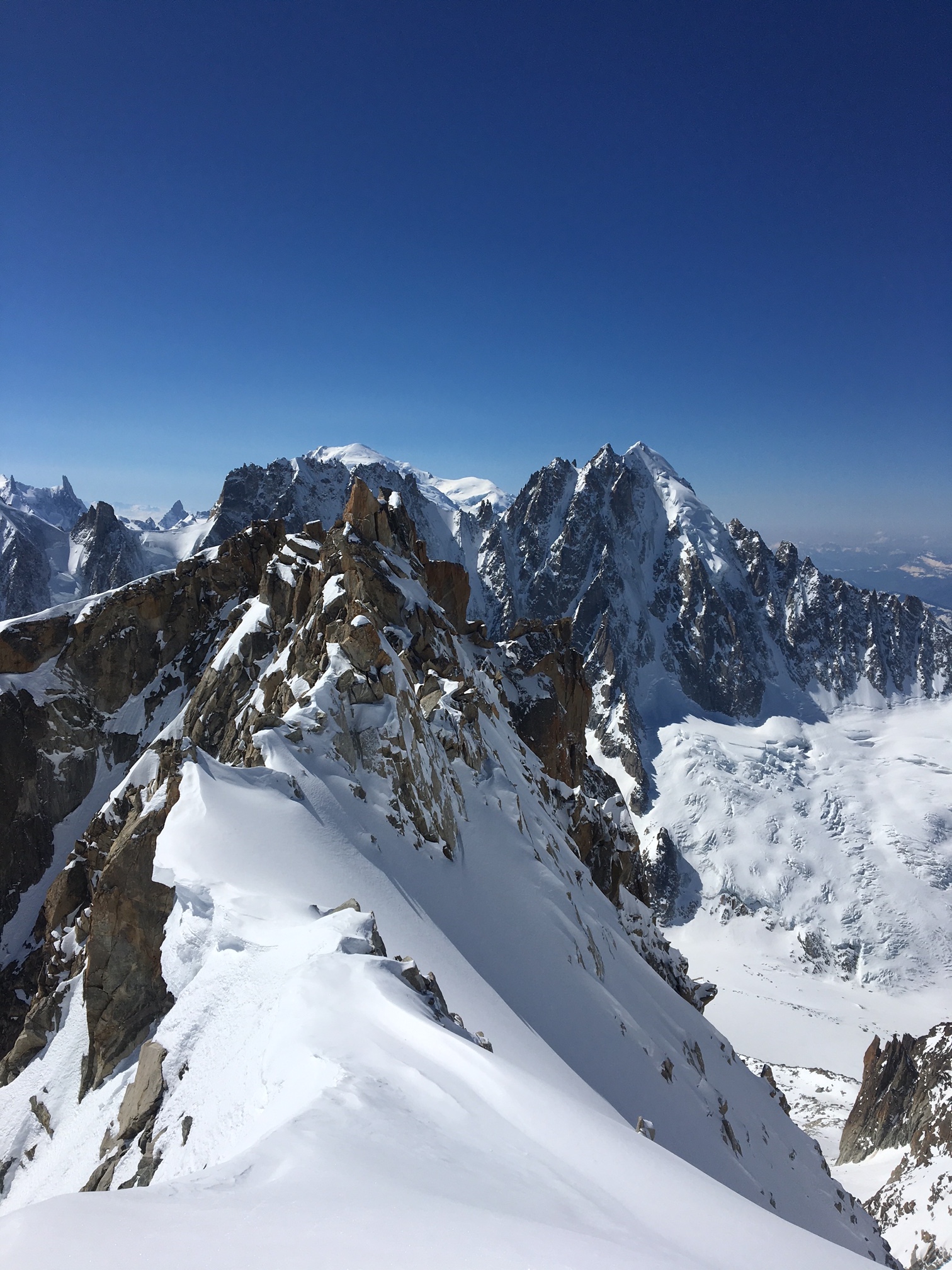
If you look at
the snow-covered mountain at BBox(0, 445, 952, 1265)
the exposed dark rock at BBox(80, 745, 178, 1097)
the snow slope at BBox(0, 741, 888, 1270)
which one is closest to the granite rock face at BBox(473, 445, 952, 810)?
the snow-covered mountain at BBox(0, 445, 952, 1265)

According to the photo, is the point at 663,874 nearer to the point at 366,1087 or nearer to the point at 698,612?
the point at 698,612

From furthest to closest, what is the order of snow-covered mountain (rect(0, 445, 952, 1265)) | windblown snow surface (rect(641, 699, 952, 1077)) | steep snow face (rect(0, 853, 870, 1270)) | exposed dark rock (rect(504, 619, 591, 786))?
windblown snow surface (rect(641, 699, 952, 1077))
exposed dark rock (rect(504, 619, 591, 786))
snow-covered mountain (rect(0, 445, 952, 1265))
steep snow face (rect(0, 853, 870, 1270))

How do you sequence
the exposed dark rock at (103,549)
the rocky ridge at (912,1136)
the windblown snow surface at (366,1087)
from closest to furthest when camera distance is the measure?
the windblown snow surface at (366,1087)
the rocky ridge at (912,1136)
the exposed dark rock at (103,549)

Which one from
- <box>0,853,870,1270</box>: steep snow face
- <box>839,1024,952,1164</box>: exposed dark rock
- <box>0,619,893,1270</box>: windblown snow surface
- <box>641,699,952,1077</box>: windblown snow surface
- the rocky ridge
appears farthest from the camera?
<box>641,699,952,1077</box>: windblown snow surface

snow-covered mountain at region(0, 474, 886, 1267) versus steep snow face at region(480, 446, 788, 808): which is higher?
steep snow face at region(480, 446, 788, 808)

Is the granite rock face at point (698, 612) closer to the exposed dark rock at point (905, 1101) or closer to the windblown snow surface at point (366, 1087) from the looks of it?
the exposed dark rock at point (905, 1101)

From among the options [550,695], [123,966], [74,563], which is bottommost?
[123,966]

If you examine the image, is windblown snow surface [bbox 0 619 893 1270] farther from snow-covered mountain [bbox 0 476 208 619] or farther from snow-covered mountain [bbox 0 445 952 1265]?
snow-covered mountain [bbox 0 476 208 619]

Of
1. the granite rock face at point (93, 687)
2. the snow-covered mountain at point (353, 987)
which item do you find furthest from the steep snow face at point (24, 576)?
the snow-covered mountain at point (353, 987)

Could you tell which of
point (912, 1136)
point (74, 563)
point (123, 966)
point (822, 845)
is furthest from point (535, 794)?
point (74, 563)
